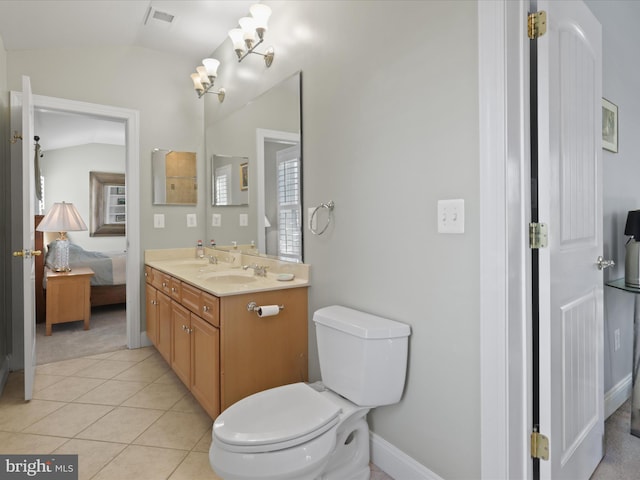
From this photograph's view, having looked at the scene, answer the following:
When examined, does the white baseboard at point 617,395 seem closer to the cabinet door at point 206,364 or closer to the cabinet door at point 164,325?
the cabinet door at point 206,364

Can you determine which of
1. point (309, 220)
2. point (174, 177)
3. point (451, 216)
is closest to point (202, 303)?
point (309, 220)

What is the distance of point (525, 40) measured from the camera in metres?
1.28

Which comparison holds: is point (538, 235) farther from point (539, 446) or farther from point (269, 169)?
point (269, 169)

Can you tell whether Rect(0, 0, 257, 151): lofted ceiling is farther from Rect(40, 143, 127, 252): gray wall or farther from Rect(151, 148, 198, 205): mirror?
Rect(40, 143, 127, 252): gray wall

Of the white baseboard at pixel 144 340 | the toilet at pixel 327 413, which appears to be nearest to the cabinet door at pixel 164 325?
the white baseboard at pixel 144 340

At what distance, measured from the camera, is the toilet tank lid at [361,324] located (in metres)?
1.50

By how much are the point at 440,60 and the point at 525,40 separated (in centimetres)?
28

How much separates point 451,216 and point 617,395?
181 cm

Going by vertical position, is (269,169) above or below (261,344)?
above

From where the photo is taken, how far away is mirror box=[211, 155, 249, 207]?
2.86m

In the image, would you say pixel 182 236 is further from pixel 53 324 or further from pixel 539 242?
pixel 539 242

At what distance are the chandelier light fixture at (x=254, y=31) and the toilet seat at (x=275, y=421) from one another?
6.82ft

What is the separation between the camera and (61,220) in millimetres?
4160

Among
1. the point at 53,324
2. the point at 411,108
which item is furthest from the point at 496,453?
the point at 53,324
